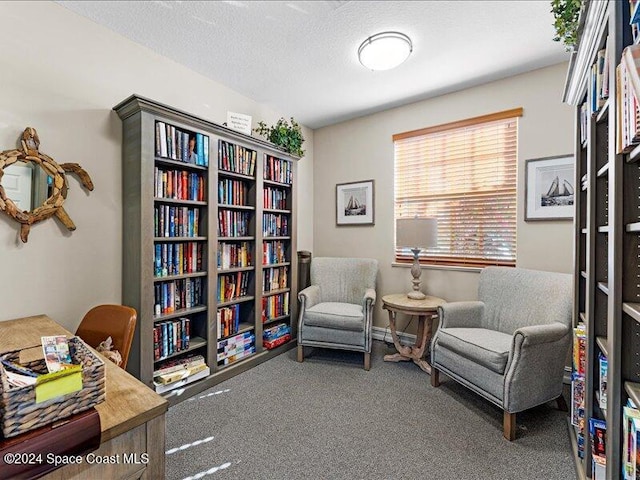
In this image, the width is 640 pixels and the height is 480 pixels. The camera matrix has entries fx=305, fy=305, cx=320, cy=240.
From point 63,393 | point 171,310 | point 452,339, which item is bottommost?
point 452,339

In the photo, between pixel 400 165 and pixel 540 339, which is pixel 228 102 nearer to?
pixel 400 165

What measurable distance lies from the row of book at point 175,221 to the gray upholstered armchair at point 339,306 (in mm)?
1202

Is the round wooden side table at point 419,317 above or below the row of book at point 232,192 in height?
below

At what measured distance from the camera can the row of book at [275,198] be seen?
3119 mm

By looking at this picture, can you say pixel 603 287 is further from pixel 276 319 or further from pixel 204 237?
pixel 276 319

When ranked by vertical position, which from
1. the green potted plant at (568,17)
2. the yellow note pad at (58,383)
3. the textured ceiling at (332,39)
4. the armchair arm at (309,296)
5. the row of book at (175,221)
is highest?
the textured ceiling at (332,39)

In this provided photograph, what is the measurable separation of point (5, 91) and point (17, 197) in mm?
595

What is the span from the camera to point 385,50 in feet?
7.20

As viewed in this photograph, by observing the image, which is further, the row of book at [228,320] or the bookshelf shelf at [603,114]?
the row of book at [228,320]

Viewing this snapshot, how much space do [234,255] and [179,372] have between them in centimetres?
102

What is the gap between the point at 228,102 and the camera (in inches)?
117

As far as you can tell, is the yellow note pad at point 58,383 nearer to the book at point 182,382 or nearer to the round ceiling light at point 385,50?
the book at point 182,382

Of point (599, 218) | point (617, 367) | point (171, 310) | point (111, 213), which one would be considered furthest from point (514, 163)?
point (111, 213)

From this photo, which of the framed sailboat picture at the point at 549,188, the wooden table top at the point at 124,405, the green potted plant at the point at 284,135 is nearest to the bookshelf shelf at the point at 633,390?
the wooden table top at the point at 124,405
